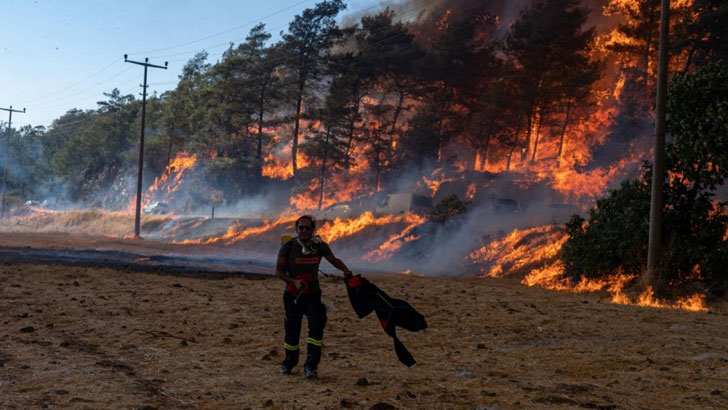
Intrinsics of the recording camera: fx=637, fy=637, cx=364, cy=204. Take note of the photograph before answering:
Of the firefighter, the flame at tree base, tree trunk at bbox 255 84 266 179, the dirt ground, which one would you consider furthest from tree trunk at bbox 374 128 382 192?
the firefighter

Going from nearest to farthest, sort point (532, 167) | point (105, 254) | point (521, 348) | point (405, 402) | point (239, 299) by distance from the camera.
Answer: point (405, 402)
point (521, 348)
point (239, 299)
point (105, 254)
point (532, 167)

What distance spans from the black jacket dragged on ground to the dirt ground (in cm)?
63

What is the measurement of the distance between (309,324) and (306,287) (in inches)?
18.5

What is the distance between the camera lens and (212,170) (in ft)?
208

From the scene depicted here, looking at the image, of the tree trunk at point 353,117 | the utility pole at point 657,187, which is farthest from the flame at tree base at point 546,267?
the tree trunk at point 353,117

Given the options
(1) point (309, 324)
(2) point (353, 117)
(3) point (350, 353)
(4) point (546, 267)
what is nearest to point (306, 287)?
(1) point (309, 324)

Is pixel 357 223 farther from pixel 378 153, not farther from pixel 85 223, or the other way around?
pixel 85 223

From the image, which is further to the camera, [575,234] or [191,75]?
[191,75]

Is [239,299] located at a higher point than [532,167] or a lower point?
lower

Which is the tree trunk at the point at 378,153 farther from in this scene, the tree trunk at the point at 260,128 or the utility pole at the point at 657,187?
the utility pole at the point at 657,187

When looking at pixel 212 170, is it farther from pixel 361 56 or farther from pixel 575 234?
pixel 575 234

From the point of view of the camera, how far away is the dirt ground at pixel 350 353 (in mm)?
6539

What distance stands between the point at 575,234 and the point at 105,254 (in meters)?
21.5

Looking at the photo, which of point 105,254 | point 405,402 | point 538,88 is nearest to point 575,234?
point 405,402
